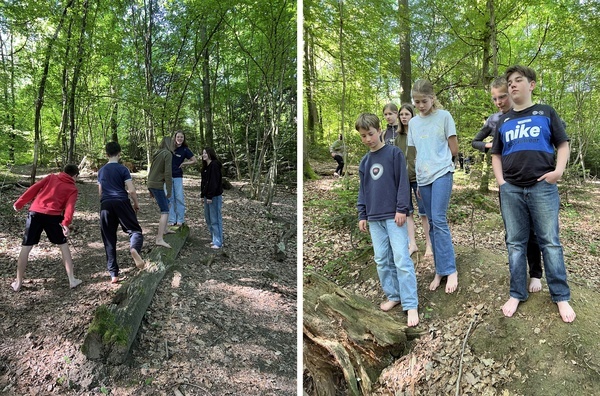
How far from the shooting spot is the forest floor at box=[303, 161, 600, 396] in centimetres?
119

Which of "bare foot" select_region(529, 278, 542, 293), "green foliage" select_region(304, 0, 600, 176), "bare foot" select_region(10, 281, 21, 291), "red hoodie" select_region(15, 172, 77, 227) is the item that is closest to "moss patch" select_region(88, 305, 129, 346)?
"bare foot" select_region(10, 281, 21, 291)

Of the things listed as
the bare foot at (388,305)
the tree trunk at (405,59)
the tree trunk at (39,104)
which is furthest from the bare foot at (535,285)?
the tree trunk at (405,59)

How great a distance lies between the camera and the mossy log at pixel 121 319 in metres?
1.59

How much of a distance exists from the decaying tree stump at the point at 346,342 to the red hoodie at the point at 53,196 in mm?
1204

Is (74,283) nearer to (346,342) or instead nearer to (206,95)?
(346,342)

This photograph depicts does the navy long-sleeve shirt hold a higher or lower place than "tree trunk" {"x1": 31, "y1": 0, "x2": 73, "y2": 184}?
lower

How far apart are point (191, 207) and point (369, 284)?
1778 millimetres

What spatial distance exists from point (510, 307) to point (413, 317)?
398 mm

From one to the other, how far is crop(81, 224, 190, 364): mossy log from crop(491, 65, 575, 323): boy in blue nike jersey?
1715 mm

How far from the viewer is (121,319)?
5.63ft

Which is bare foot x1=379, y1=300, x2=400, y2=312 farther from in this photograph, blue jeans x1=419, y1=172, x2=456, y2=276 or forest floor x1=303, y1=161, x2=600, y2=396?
blue jeans x1=419, y1=172, x2=456, y2=276

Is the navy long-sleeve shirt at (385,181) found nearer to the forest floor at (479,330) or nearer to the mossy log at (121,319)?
the forest floor at (479,330)

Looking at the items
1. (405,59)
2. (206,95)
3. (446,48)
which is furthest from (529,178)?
(446,48)

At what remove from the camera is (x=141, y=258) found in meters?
2.11
